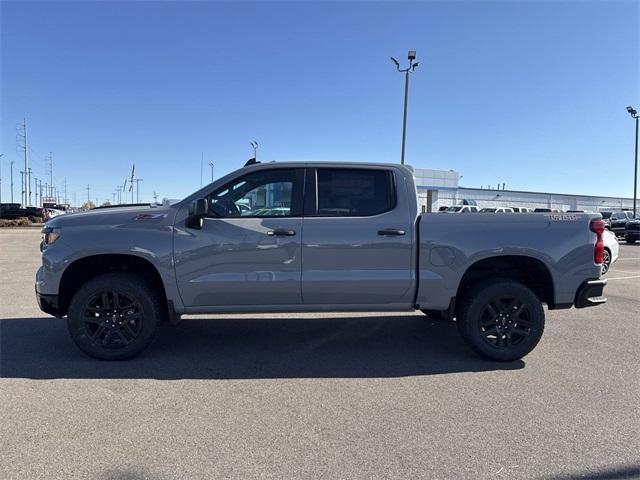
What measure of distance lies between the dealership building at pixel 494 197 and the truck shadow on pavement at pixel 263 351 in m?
42.1

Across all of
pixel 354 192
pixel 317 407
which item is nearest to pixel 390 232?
pixel 354 192

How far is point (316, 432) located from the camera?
134 inches

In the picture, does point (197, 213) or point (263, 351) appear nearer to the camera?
point (197, 213)

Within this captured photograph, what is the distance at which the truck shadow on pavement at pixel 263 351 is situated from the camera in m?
4.60

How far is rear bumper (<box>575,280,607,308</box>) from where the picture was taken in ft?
16.3

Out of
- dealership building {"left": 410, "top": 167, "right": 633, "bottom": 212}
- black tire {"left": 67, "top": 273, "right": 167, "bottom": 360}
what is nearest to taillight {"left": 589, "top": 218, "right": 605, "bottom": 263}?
black tire {"left": 67, "top": 273, "right": 167, "bottom": 360}

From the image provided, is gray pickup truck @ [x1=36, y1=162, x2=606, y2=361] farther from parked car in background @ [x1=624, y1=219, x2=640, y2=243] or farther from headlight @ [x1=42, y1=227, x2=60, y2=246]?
parked car in background @ [x1=624, y1=219, x2=640, y2=243]

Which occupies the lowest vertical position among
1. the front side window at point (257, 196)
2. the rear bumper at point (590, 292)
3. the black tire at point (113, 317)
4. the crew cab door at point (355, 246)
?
the black tire at point (113, 317)

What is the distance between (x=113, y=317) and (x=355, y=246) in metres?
2.55

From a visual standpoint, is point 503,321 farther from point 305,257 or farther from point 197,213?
point 197,213

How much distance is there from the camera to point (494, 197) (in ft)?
194

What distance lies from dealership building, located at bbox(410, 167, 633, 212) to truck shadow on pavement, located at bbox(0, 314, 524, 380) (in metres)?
42.1

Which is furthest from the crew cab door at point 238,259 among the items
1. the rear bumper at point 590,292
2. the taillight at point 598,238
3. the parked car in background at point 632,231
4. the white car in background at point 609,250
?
the parked car in background at point 632,231

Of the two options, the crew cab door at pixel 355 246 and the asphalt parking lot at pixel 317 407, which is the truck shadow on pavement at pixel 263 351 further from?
the crew cab door at pixel 355 246
